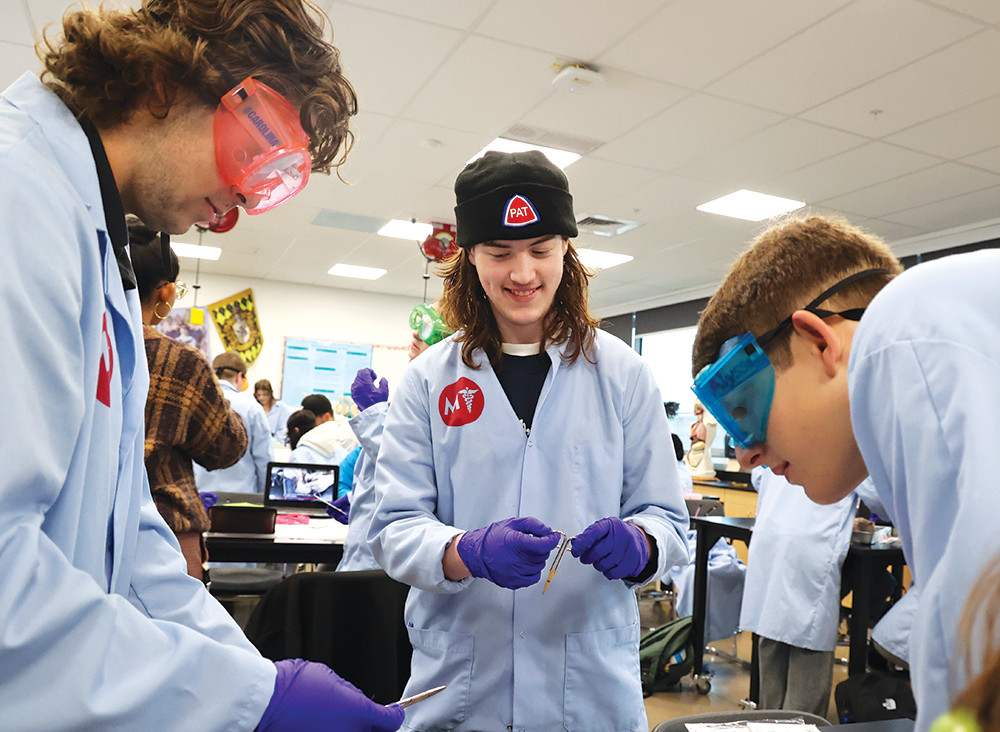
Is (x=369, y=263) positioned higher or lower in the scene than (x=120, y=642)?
higher

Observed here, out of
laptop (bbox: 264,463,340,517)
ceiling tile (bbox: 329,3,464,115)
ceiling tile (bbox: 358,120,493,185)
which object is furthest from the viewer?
ceiling tile (bbox: 358,120,493,185)

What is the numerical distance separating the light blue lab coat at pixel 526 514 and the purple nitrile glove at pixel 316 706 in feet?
1.27

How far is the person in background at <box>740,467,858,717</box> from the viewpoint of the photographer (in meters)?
3.30

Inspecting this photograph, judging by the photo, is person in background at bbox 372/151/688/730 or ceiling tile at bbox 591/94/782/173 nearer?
person in background at bbox 372/151/688/730

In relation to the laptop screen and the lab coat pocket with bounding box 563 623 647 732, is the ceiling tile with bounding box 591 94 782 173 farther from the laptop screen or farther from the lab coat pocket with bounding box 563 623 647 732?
the lab coat pocket with bounding box 563 623 647 732

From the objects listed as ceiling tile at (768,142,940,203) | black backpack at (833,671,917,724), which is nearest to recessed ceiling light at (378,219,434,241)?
ceiling tile at (768,142,940,203)

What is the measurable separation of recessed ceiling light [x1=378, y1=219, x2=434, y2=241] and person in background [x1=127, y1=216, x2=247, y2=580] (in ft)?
17.2

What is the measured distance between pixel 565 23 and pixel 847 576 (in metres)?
2.95

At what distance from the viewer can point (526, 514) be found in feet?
4.48

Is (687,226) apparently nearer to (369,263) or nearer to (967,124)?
(967,124)

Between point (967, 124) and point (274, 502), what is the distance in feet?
15.4

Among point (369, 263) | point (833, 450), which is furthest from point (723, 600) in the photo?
point (369, 263)

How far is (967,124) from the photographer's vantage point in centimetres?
462

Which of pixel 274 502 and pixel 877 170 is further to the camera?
pixel 877 170
